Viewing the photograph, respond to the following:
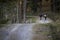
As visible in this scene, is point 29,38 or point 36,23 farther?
point 36,23

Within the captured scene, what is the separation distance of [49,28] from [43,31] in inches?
4.4

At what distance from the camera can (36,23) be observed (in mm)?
2328

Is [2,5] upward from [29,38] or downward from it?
upward

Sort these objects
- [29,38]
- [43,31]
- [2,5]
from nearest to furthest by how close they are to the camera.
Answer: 1. [29,38]
2. [43,31]
3. [2,5]

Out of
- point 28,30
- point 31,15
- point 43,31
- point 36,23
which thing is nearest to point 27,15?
point 31,15

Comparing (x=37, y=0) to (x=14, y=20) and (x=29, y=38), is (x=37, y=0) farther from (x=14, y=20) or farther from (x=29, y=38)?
(x=29, y=38)

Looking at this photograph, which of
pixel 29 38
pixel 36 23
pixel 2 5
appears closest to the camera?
pixel 29 38

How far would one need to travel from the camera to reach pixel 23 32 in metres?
1.99

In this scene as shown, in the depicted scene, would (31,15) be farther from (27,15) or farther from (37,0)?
(37,0)

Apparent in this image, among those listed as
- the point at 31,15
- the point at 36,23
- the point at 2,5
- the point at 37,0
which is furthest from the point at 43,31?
the point at 2,5

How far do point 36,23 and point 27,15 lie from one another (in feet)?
0.75

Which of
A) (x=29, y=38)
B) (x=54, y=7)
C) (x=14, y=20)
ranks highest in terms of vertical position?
(x=54, y=7)

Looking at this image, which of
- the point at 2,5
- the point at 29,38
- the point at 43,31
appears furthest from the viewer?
the point at 2,5

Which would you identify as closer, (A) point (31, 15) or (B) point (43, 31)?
(B) point (43, 31)
